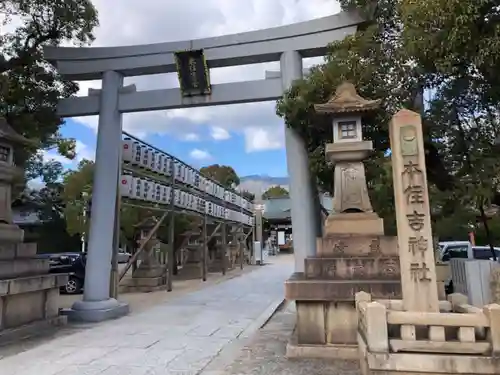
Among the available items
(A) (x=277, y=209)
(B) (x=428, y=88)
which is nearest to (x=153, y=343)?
(B) (x=428, y=88)

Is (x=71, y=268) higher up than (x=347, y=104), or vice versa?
(x=347, y=104)

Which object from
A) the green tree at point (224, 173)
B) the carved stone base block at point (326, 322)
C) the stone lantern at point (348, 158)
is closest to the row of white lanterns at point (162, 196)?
the stone lantern at point (348, 158)

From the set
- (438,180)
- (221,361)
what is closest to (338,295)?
(221,361)

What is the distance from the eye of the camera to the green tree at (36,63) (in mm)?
8680

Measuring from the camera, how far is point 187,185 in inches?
567

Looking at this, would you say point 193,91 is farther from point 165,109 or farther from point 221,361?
point 221,361

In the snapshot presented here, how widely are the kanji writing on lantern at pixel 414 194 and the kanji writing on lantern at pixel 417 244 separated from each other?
383 mm

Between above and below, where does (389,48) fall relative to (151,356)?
above

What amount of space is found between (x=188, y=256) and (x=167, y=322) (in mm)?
11128

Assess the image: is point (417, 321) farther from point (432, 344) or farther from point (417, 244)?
point (417, 244)

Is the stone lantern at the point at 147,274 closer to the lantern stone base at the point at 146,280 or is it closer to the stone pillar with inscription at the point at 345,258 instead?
the lantern stone base at the point at 146,280

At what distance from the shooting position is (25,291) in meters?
6.59

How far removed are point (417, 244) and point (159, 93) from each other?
6.41m

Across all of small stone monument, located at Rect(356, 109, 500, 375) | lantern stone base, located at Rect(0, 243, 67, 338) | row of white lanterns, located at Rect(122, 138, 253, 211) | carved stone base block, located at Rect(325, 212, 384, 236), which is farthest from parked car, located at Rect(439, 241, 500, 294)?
lantern stone base, located at Rect(0, 243, 67, 338)
